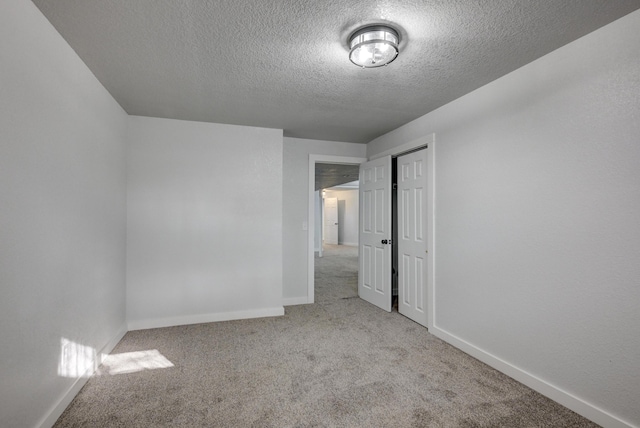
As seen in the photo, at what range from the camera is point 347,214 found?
513 inches

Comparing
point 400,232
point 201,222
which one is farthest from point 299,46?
point 400,232

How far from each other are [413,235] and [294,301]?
76.4 inches

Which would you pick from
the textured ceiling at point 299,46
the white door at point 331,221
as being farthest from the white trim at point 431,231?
the white door at point 331,221

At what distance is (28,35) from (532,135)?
3.21m

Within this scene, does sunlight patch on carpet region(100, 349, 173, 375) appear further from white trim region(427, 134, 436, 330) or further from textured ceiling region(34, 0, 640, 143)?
white trim region(427, 134, 436, 330)

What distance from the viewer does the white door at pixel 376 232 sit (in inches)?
156

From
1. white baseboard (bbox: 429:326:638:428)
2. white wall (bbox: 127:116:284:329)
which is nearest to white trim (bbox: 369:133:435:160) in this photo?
white wall (bbox: 127:116:284:329)

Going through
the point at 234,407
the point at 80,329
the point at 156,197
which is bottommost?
the point at 234,407

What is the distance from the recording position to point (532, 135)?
86.4 inches

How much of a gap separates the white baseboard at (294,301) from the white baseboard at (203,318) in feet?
1.31

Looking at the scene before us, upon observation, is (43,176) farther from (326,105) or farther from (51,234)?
(326,105)

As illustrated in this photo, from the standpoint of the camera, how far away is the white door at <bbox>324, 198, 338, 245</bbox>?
13.1 metres

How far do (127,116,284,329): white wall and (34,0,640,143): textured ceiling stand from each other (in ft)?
1.89

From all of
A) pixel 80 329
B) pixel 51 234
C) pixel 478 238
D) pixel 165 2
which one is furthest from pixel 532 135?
pixel 80 329
